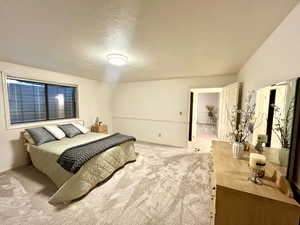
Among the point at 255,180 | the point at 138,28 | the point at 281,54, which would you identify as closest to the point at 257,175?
the point at 255,180

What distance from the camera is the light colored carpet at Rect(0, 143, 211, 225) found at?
1.56 m

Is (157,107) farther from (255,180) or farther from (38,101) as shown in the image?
(255,180)

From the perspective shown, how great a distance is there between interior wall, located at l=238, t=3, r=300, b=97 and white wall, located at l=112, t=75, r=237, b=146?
1931mm

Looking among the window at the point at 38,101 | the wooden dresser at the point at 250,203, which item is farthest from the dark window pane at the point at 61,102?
the wooden dresser at the point at 250,203

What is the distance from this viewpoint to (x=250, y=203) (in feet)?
3.20

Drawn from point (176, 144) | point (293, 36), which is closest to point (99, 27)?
point (293, 36)

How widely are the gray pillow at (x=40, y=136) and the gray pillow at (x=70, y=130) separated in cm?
33

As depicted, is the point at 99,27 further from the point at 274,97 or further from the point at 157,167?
the point at 157,167

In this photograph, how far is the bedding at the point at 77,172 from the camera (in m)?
1.80

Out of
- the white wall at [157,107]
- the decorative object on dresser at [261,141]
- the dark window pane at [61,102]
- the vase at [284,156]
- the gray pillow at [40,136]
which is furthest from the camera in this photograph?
the white wall at [157,107]

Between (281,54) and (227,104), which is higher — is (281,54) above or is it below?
above

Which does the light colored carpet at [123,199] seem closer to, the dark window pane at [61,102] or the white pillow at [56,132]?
the white pillow at [56,132]

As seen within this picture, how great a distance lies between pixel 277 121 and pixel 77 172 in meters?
2.51

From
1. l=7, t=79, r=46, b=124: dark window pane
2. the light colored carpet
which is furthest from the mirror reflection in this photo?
l=7, t=79, r=46, b=124: dark window pane
